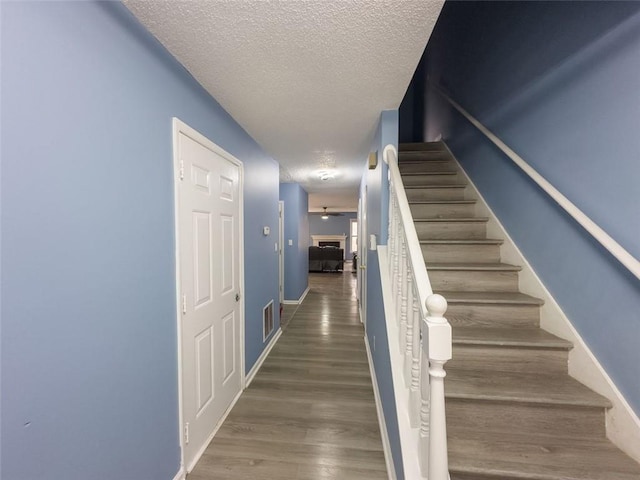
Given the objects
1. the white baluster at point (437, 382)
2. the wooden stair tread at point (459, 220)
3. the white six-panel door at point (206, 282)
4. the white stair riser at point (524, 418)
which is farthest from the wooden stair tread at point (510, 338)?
the white six-panel door at point (206, 282)

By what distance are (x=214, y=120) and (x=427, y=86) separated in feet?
13.0

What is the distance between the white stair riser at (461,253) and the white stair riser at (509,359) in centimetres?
78

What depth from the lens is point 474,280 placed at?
6.02 feet

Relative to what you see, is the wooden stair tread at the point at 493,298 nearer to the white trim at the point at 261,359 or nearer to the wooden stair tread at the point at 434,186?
the wooden stair tread at the point at 434,186

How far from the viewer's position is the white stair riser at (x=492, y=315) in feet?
5.16

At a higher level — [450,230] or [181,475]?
[450,230]

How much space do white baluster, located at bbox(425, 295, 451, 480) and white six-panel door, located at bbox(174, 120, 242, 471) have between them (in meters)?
1.30

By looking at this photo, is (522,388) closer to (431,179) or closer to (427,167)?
(431,179)

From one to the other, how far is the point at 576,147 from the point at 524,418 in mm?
1396

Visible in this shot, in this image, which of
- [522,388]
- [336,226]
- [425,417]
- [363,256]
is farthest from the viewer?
[336,226]

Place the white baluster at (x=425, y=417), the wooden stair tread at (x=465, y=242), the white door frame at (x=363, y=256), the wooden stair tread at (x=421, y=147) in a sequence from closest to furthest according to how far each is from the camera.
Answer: the white baluster at (x=425, y=417), the wooden stair tread at (x=465, y=242), the wooden stair tread at (x=421, y=147), the white door frame at (x=363, y=256)

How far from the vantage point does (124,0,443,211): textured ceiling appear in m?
1.04

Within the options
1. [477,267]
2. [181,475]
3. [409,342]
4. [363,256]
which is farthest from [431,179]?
[181,475]

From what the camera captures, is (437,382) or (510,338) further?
(510,338)
